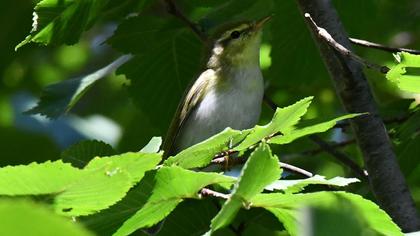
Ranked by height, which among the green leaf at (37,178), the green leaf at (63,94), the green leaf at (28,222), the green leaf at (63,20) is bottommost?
the green leaf at (63,94)

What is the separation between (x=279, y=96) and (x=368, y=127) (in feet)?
4.52

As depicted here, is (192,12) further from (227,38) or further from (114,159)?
(114,159)

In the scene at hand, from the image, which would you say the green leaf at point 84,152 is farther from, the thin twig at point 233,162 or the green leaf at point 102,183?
the green leaf at point 102,183

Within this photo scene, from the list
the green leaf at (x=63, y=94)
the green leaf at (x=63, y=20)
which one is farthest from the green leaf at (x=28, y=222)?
the green leaf at (x=63, y=94)

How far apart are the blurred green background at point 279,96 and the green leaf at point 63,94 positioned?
129mm

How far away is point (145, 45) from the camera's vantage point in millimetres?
2727

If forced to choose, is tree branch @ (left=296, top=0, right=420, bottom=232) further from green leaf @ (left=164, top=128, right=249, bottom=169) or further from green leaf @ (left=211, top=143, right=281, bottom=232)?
green leaf @ (left=211, top=143, right=281, bottom=232)

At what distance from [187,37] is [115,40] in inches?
13.4

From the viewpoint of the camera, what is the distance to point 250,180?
1.25m

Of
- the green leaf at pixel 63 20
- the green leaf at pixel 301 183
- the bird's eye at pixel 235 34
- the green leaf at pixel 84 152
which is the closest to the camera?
the green leaf at pixel 301 183

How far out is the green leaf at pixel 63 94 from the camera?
2787mm

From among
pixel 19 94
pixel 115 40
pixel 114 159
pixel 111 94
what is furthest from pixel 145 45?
pixel 111 94

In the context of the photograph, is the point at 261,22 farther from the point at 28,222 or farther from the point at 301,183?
the point at 28,222

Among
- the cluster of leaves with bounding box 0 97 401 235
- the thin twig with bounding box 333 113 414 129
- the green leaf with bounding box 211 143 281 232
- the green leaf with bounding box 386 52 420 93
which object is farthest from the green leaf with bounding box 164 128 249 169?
the thin twig with bounding box 333 113 414 129
